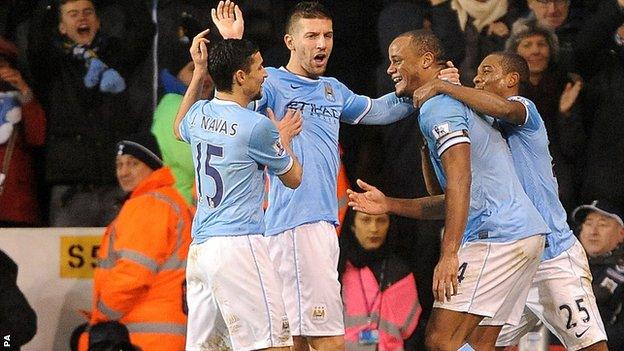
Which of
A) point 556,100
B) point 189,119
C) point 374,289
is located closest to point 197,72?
point 189,119

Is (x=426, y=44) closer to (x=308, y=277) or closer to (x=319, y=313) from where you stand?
(x=308, y=277)

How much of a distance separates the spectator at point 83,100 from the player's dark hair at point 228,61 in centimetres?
270

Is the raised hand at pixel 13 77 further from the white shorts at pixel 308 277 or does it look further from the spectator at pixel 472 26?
the white shorts at pixel 308 277

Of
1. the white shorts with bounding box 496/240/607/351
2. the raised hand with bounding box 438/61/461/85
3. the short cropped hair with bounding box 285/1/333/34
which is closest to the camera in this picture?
the raised hand with bounding box 438/61/461/85

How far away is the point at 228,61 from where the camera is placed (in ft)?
18.6

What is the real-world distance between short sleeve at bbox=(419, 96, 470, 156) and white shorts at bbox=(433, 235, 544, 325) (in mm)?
483

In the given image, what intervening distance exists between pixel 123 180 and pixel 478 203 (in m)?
2.94

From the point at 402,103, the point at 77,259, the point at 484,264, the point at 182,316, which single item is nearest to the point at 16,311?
the point at 77,259

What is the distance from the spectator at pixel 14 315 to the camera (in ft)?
25.3

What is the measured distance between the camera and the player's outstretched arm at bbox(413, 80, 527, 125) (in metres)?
5.73

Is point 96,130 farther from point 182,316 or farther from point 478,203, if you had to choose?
point 478,203

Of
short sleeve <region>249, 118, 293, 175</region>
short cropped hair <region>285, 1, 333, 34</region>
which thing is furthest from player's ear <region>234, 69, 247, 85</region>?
short cropped hair <region>285, 1, 333, 34</region>

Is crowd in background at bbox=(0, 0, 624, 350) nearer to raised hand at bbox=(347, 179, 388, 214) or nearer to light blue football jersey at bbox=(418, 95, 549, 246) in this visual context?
raised hand at bbox=(347, 179, 388, 214)

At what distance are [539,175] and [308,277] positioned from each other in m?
1.18
